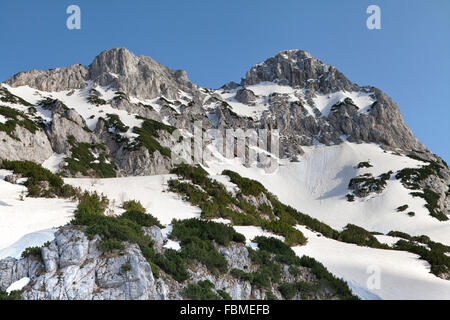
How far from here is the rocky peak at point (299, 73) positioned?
358 feet

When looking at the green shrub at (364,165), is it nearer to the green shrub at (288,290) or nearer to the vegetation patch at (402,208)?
the vegetation patch at (402,208)

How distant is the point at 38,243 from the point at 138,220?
3.27 m

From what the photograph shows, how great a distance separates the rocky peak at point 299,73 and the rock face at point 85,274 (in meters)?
110

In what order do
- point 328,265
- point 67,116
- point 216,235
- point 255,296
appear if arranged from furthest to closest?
1. point 67,116
2. point 328,265
3. point 216,235
4. point 255,296

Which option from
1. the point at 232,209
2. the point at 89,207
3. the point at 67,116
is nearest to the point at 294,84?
the point at 67,116

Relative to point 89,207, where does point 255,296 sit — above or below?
below

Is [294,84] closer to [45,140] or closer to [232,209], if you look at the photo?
[45,140]

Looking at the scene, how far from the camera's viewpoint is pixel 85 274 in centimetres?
720

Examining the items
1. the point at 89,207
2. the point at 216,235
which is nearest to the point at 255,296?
the point at 216,235

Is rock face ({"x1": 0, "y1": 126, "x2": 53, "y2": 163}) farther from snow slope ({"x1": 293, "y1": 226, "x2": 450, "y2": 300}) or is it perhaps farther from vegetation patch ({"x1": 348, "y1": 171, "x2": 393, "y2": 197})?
vegetation patch ({"x1": 348, "y1": 171, "x2": 393, "y2": 197})

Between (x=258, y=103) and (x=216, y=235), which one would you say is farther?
(x=258, y=103)
